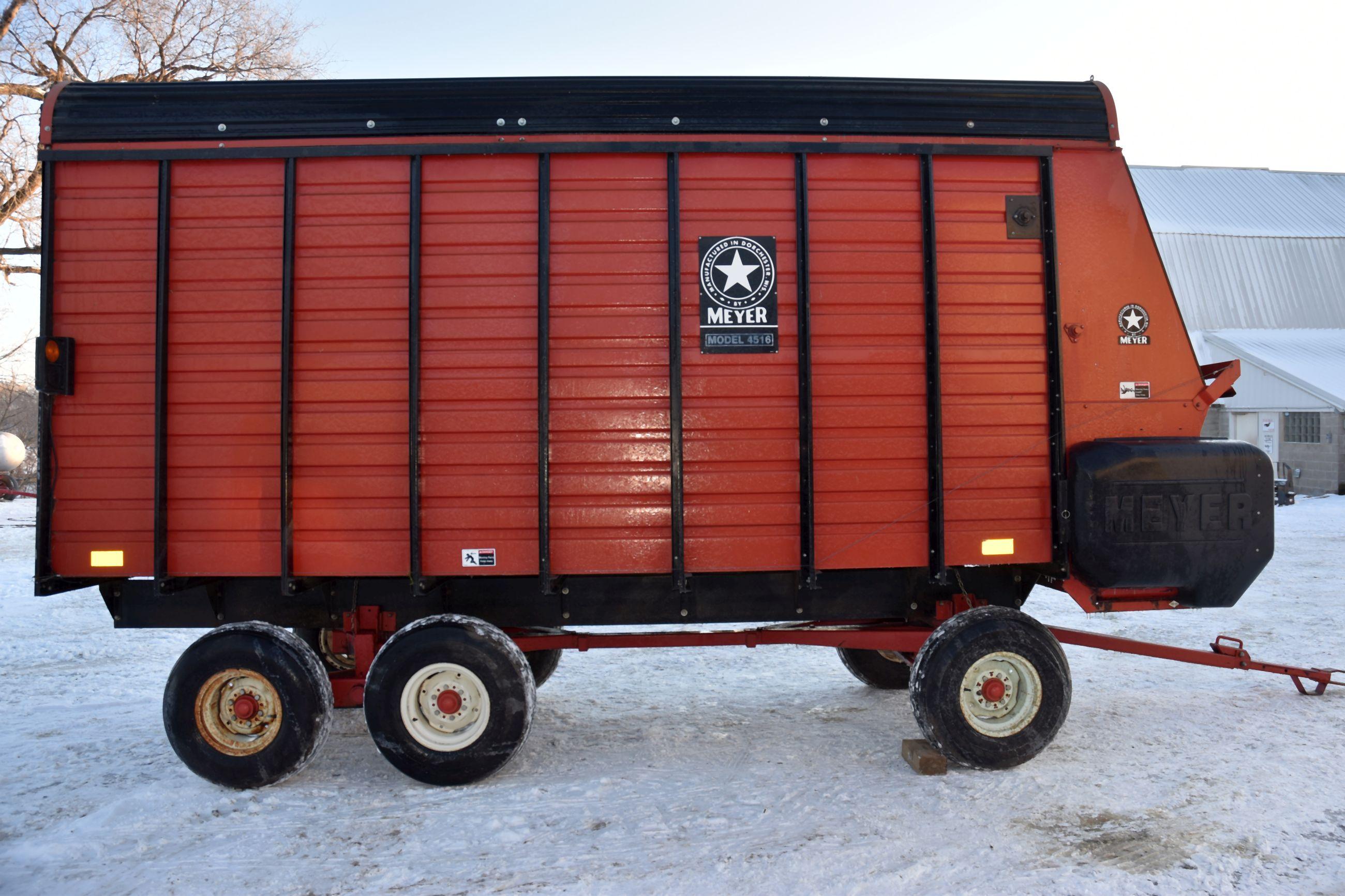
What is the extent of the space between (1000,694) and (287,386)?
14.2ft

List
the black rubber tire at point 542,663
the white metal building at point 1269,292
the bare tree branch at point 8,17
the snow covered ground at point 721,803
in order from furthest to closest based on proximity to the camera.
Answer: the white metal building at point 1269,292
the bare tree branch at point 8,17
the black rubber tire at point 542,663
the snow covered ground at point 721,803

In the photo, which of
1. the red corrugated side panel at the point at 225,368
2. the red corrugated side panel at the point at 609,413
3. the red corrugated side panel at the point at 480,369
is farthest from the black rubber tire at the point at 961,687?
the red corrugated side panel at the point at 225,368

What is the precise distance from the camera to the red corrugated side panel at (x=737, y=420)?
4793 mm

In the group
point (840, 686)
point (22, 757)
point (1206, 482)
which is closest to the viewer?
point (1206, 482)

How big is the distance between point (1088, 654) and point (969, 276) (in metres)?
4.11

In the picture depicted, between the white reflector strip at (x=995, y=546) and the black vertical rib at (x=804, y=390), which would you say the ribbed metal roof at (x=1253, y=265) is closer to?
the white reflector strip at (x=995, y=546)

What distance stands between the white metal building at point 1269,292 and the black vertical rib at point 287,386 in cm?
2167

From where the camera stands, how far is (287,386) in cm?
475

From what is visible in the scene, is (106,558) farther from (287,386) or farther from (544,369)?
(544,369)

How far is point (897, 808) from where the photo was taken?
428 cm

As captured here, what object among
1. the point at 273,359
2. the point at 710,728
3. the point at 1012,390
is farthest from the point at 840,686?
the point at 273,359

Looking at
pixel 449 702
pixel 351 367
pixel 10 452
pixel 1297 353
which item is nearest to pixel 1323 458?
pixel 1297 353

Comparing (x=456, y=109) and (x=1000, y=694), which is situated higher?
(x=456, y=109)

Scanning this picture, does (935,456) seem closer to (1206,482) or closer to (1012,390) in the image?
(1012,390)
